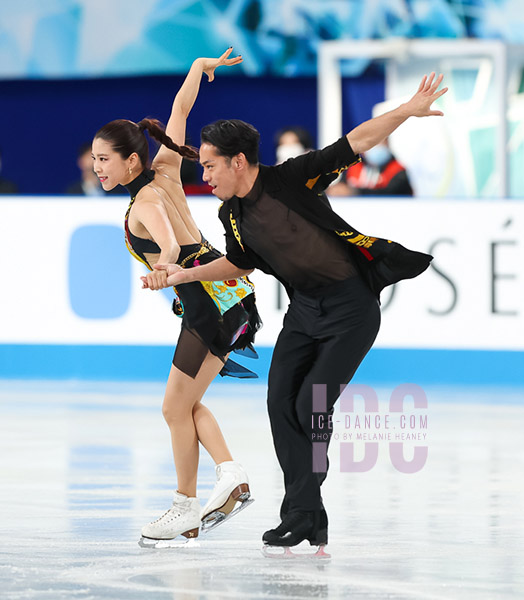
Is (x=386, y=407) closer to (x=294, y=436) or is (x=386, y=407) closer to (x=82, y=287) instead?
(x=82, y=287)

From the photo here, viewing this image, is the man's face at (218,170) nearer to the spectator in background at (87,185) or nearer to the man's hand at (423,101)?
the man's hand at (423,101)

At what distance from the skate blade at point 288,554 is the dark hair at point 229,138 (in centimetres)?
124

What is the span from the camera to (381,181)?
32.8 feet

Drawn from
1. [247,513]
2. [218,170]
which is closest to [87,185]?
[247,513]

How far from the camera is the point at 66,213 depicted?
9508mm

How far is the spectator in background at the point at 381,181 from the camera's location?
32.7 ft

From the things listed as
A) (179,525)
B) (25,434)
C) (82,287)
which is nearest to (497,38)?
(82,287)

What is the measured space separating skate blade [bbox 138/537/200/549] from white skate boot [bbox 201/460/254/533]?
0.20ft

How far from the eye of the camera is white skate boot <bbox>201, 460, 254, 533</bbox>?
4410mm

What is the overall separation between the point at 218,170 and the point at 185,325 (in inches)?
25.0

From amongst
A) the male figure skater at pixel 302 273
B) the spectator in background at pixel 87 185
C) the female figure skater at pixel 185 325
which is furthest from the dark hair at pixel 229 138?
the spectator in background at pixel 87 185

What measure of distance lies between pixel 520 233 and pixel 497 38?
6.00 m

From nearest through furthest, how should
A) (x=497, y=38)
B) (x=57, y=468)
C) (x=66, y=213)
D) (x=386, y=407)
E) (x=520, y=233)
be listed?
(x=57, y=468)
(x=386, y=407)
(x=520, y=233)
(x=66, y=213)
(x=497, y=38)

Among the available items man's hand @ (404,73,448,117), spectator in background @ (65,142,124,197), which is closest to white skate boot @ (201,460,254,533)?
man's hand @ (404,73,448,117)
